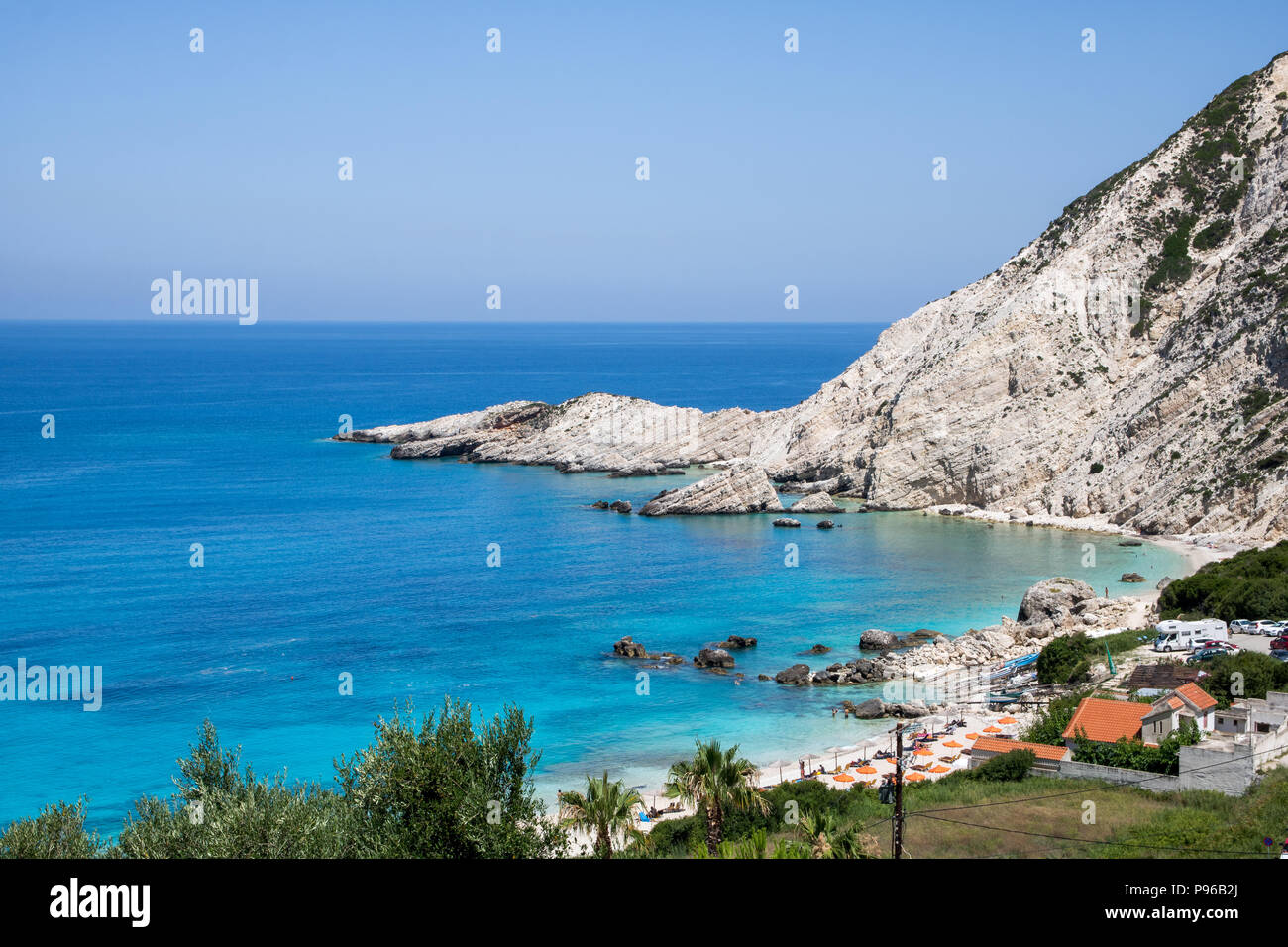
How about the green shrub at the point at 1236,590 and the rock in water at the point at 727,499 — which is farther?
the rock in water at the point at 727,499

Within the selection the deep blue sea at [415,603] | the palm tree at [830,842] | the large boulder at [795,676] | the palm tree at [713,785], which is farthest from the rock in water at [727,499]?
the palm tree at [830,842]

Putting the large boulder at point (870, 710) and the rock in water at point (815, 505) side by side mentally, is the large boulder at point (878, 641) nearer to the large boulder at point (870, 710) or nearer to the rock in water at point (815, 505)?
the large boulder at point (870, 710)

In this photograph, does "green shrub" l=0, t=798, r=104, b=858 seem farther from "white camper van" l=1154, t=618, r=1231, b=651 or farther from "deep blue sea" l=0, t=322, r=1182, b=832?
"white camper van" l=1154, t=618, r=1231, b=651

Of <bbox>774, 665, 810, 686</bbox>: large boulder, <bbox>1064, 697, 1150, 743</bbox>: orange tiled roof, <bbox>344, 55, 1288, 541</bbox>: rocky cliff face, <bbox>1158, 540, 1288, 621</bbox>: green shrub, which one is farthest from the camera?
<bbox>344, 55, 1288, 541</bbox>: rocky cliff face

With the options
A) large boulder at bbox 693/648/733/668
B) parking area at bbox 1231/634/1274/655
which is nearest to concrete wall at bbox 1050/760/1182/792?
parking area at bbox 1231/634/1274/655

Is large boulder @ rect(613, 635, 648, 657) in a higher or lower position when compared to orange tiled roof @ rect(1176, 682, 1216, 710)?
lower
